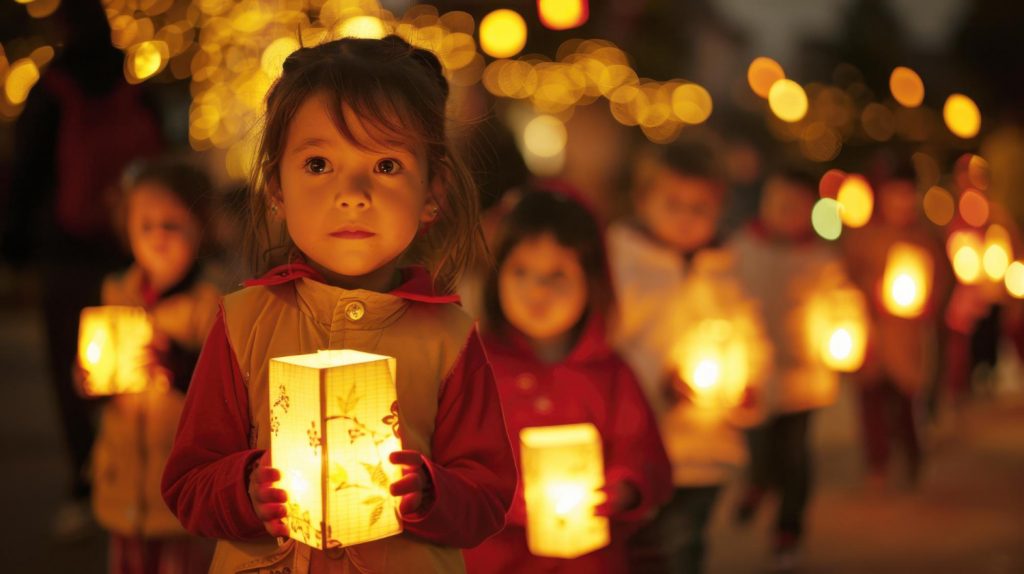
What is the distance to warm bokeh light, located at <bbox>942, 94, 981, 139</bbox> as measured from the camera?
887cm

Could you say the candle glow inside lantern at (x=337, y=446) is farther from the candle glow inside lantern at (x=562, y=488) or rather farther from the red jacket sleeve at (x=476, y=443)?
the candle glow inside lantern at (x=562, y=488)

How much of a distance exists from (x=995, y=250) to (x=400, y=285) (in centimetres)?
858

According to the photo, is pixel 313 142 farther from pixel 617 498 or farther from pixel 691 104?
pixel 691 104

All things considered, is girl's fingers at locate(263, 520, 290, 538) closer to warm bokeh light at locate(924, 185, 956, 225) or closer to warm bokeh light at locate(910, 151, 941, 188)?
warm bokeh light at locate(924, 185, 956, 225)

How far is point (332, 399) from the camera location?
215 cm

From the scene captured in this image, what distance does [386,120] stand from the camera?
229 cm

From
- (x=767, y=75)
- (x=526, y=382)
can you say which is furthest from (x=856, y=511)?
(x=767, y=75)

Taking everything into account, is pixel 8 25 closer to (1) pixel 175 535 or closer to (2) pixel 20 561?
(2) pixel 20 561

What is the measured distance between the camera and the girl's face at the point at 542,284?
3596 mm

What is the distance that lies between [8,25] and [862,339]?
1026cm

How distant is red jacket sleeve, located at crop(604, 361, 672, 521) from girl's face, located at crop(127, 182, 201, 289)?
1609 millimetres

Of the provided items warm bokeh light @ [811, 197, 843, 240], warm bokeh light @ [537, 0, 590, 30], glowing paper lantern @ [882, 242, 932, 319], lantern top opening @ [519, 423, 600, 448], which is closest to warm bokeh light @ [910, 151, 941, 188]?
warm bokeh light @ [811, 197, 843, 240]

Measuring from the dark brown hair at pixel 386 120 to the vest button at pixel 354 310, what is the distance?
0.64ft

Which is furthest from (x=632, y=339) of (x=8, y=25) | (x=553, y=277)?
(x=8, y=25)
